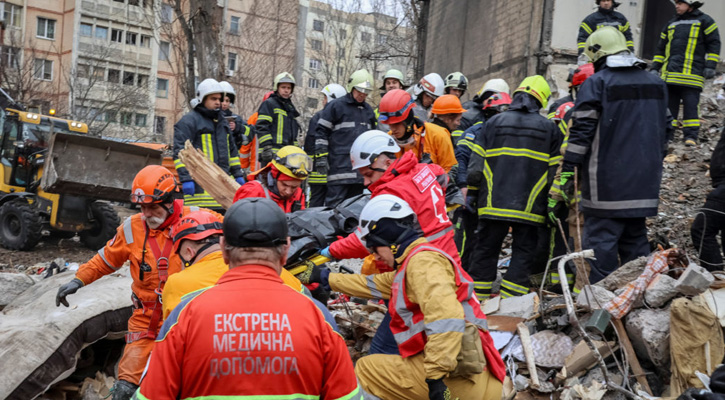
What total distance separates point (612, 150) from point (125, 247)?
3567 mm

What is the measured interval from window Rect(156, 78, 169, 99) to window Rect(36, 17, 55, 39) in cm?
636

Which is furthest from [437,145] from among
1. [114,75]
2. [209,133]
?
[114,75]

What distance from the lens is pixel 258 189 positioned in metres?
5.35

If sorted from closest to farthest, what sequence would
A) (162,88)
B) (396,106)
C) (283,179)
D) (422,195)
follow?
(422,195), (283,179), (396,106), (162,88)

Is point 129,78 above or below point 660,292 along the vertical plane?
above

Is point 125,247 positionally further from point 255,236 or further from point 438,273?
point 255,236

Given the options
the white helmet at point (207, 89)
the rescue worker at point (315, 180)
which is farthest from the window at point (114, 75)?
the white helmet at point (207, 89)

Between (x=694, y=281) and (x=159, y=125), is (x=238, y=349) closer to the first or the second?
(x=694, y=281)

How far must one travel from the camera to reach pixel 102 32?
41000mm

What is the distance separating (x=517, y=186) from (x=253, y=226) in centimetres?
393

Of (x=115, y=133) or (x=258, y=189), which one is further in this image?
(x=115, y=133)

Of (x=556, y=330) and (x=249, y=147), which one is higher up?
(x=249, y=147)

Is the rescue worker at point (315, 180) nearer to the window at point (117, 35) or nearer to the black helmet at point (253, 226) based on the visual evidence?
the black helmet at point (253, 226)

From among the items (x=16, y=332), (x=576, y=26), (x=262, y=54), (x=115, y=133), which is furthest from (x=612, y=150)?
(x=262, y=54)
